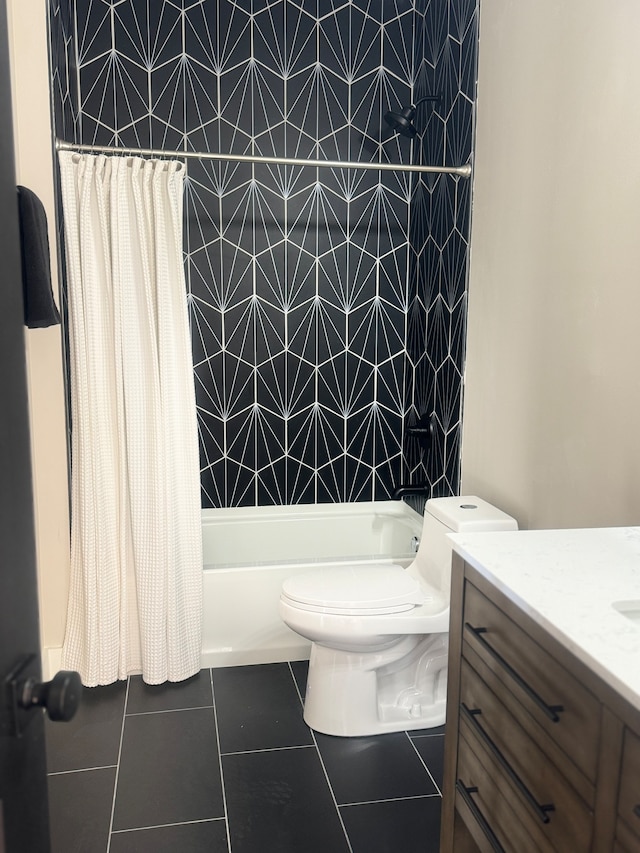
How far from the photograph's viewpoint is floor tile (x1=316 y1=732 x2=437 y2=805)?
1.94m

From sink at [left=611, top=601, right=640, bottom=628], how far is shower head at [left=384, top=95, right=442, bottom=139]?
240 centimetres

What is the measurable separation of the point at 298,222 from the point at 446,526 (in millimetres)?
1668

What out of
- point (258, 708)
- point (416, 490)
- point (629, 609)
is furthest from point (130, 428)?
point (629, 609)

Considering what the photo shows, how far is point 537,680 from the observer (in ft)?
3.70

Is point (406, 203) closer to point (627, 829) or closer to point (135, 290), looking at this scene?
Answer: point (135, 290)

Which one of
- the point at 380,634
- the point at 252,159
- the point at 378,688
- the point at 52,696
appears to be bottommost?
the point at 378,688

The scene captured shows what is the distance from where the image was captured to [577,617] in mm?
1100

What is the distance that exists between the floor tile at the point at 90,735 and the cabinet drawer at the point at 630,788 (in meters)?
1.58

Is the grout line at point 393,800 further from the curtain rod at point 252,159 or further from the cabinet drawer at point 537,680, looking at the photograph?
the curtain rod at point 252,159

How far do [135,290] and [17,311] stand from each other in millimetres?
1823

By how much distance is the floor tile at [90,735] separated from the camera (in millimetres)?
2047

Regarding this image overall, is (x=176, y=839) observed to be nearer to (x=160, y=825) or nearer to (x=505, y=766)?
(x=160, y=825)

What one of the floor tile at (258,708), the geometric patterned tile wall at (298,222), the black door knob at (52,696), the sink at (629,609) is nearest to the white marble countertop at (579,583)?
the sink at (629,609)

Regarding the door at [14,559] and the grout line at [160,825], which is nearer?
the door at [14,559]
